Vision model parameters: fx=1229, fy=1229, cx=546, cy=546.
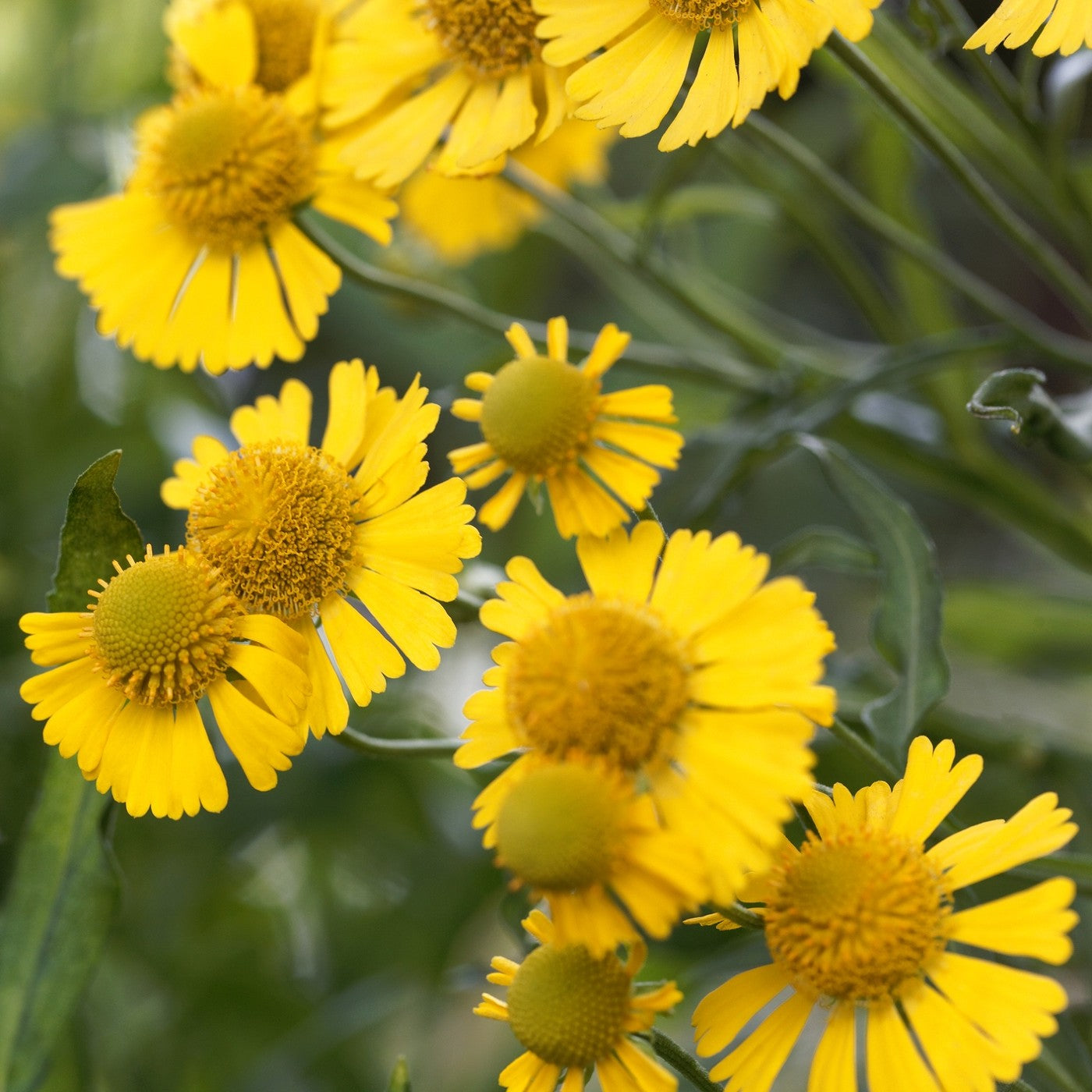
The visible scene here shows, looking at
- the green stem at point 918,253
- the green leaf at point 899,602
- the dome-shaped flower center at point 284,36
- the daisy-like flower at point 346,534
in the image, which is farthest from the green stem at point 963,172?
the dome-shaped flower center at point 284,36

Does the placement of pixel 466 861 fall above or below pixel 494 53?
below

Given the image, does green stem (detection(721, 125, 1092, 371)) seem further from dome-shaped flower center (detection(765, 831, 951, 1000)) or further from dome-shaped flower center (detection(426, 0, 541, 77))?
dome-shaped flower center (detection(765, 831, 951, 1000))

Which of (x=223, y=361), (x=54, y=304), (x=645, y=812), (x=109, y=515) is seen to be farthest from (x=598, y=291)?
(x=645, y=812)

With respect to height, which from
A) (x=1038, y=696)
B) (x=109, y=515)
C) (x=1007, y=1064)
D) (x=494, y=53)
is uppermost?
(x=494, y=53)

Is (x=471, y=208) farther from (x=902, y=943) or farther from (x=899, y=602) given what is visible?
(x=902, y=943)

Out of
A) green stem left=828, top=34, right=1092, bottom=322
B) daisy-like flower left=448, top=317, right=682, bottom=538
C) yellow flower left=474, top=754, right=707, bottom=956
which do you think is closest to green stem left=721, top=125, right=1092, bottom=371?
green stem left=828, top=34, right=1092, bottom=322

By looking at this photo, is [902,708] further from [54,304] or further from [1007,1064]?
[54,304]

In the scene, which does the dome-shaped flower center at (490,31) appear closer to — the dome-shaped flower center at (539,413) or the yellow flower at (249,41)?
the yellow flower at (249,41)
